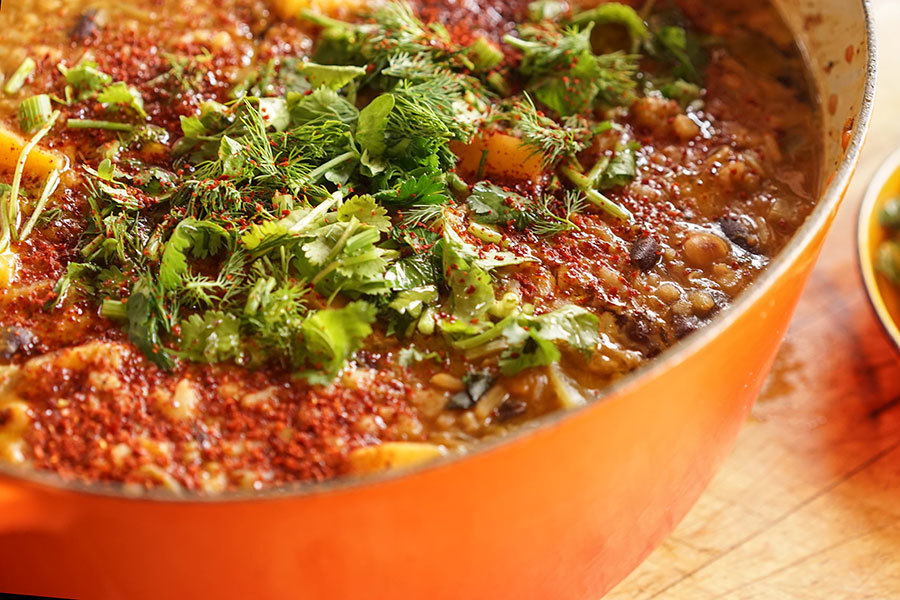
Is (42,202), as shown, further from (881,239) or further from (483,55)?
(881,239)

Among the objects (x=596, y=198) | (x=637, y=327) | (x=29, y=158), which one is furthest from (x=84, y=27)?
(x=637, y=327)

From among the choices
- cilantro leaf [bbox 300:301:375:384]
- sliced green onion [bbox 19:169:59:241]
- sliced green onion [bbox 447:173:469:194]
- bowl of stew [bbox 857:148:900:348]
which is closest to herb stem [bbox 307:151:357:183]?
sliced green onion [bbox 447:173:469:194]

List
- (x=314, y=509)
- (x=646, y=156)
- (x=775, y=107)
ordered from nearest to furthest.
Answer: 1. (x=314, y=509)
2. (x=646, y=156)
3. (x=775, y=107)

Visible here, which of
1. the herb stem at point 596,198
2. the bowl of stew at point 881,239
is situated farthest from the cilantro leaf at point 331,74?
the bowl of stew at point 881,239

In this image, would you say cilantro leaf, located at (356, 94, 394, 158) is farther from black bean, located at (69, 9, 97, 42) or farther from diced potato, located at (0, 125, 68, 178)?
black bean, located at (69, 9, 97, 42)

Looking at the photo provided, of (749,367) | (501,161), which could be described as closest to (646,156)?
(501,161)

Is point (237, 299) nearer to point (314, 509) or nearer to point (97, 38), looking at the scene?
point (314, 509)

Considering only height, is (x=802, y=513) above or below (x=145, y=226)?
below
